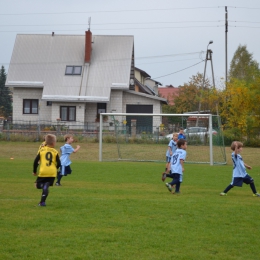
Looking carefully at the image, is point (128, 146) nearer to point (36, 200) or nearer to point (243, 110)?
point (243, 110)

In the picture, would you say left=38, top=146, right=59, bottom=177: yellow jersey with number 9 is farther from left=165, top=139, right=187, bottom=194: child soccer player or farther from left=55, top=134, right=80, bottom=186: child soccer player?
left=55, top=134, right=80, bottom=186: child soccer player

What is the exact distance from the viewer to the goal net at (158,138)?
2866 centimetres

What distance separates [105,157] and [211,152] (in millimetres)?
6404

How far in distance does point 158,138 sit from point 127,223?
70.3 feet

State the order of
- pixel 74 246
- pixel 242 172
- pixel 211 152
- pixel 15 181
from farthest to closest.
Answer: pixel 211 152, pixel 15 181, pixel 242 172, pixel 74 246

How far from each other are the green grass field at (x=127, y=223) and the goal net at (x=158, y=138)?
42.3 feet

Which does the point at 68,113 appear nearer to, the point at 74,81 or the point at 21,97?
the point at 74,81

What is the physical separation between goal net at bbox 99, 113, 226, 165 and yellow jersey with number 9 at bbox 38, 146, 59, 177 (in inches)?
682

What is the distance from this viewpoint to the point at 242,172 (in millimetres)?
13242

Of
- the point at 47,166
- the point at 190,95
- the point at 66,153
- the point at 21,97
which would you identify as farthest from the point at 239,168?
the point at 190,95

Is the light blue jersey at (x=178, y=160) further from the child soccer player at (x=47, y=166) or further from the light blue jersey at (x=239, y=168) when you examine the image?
the child soccer player at (x=47, y=166)

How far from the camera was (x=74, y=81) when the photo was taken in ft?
155

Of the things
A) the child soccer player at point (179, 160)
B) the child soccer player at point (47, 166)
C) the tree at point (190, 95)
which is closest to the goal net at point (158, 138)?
the child soccer player at point (179, 160)

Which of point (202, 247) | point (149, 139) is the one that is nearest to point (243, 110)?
point (149, 139)
